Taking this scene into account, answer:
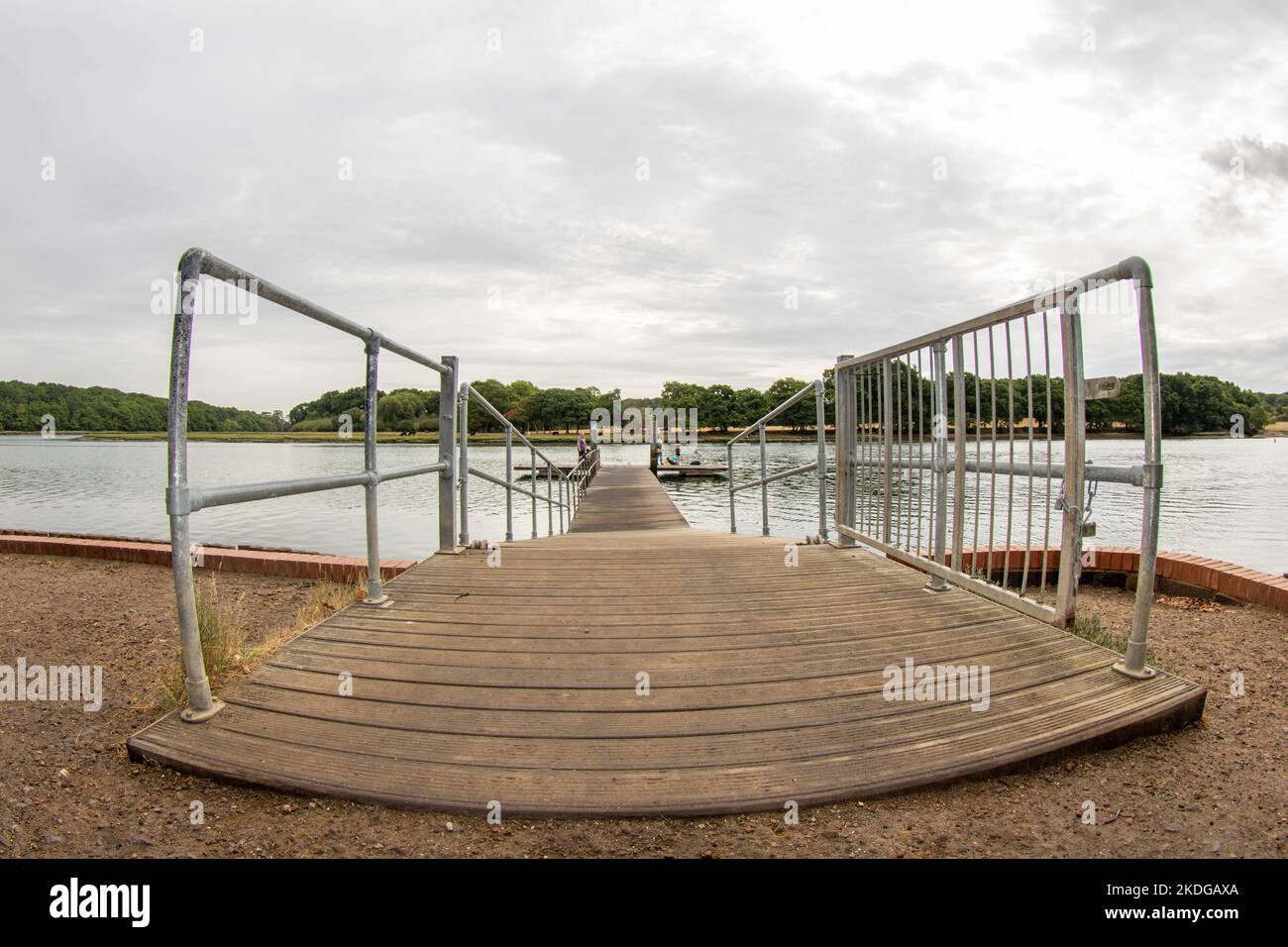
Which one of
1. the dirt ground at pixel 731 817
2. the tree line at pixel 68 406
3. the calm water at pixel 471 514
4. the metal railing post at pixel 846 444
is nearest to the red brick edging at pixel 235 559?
the dirt ground at pixel 731 817

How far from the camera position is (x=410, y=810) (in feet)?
5.51

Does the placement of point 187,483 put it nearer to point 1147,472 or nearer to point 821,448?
point 1147,472

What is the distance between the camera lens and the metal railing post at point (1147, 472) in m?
2.21

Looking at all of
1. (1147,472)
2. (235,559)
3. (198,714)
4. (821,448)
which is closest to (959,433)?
(1147,472)

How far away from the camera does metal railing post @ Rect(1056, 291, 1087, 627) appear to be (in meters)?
2.48

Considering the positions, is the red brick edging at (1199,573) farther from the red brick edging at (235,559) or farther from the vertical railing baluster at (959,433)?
the red brick edging at (235,559)

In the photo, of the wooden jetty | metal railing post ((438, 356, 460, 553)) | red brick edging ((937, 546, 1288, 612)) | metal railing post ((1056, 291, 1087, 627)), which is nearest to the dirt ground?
metal railing post ((1056, 291, 1087, 627))

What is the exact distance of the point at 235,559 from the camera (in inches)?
216

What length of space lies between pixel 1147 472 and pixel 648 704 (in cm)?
182

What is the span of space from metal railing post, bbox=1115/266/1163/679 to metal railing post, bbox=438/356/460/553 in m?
3.40

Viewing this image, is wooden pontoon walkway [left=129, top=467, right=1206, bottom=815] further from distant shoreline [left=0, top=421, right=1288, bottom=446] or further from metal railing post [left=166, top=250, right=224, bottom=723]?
distant shoreline [left=0, top=421, right=1288, bottom=446]
